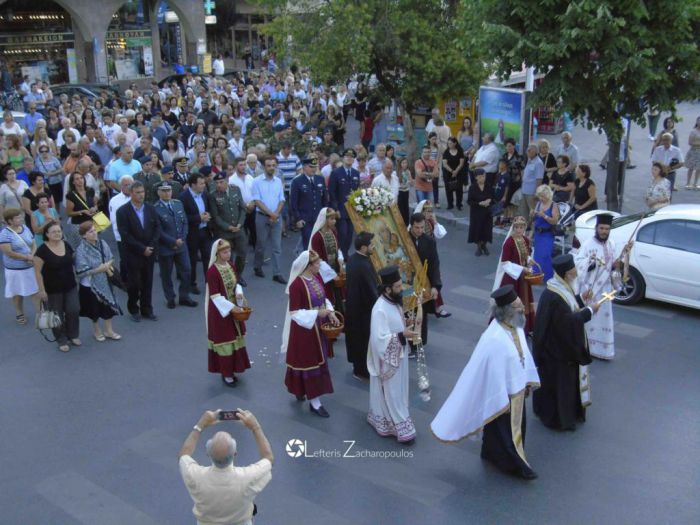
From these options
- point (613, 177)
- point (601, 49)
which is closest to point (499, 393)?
point (601, 49)

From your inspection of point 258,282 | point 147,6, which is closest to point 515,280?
point 258,282

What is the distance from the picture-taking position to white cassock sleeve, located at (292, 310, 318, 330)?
810cm

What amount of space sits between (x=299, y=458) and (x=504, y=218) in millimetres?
9323

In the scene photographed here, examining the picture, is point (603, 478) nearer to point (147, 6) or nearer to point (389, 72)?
point (389, 72)

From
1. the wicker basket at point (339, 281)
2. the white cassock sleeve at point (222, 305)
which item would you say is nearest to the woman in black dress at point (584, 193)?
the wicker basket at point (339, 281)

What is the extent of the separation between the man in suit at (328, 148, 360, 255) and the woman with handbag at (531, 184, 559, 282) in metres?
3.21

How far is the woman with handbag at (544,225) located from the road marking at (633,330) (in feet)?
4.20

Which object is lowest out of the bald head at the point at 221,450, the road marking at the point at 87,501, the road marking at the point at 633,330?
the road marking at the point at 87,501

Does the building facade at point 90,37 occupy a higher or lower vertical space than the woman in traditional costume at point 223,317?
higher

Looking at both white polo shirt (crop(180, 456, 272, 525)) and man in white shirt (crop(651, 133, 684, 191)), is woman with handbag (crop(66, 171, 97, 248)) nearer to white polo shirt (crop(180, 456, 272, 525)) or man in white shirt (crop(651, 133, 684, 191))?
white polo shirt (crop(180, 456, 272, 525))

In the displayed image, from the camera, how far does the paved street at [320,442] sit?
6.88m

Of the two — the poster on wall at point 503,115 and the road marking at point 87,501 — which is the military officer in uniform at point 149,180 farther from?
the poster on wall at point 503,115

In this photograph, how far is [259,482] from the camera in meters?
5.06

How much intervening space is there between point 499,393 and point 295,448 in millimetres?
2120
